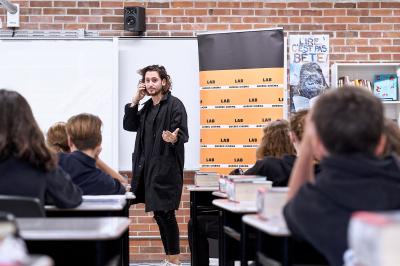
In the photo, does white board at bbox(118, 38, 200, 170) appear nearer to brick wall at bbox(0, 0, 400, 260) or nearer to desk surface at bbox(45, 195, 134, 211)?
brick wall at bbox(0, 0, 400, 260)

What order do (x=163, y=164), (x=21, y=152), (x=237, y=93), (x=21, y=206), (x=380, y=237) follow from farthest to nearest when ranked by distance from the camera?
1. (x=237, y=93)
2. (x=163, y=164)
3. (x=21, y=152)
4. (x=21, y=206)
5. (x=380, y=237)

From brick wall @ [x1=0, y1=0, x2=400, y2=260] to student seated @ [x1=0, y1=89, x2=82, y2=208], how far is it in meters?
3.90

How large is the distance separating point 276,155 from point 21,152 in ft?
5.31

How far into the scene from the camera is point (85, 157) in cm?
348

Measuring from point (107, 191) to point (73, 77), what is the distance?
3050 millimetres

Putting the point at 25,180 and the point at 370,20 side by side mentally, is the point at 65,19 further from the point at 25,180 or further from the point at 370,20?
the point at 25,180

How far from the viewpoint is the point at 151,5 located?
6.54m

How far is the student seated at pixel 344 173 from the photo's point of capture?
1801 millimetres

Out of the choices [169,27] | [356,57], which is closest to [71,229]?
[169,27]

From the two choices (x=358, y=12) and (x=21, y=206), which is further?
(x=358, y=12)

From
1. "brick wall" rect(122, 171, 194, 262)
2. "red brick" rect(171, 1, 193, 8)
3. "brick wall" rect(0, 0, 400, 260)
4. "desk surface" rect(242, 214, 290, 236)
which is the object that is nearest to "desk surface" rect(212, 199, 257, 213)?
"desk surface" rect(242, 214, 290, 236)

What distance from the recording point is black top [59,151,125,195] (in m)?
3.46

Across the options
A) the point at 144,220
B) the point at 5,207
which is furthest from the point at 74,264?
the point at 144,220

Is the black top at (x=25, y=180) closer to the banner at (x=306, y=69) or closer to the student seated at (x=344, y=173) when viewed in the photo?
the student seated at (x=344, y=173)
